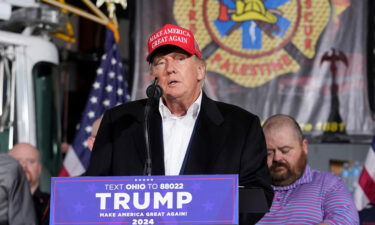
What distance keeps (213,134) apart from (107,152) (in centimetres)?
42

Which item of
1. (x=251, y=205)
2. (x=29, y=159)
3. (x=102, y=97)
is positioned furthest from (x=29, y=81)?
(x=251, y=205)

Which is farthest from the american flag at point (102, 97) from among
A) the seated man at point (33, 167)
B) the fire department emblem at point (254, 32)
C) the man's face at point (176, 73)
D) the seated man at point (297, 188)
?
the man's face at point (176, 73)

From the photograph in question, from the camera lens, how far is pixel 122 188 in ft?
8.45

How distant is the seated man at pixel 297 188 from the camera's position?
3846mm

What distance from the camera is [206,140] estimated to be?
3.04 metres

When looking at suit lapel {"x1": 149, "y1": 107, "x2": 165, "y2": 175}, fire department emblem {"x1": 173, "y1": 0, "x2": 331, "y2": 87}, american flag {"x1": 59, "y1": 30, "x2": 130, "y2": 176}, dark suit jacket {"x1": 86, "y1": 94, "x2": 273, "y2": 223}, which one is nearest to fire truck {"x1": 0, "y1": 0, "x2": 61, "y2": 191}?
american flag {"x1": 59, "y1": 30, "x2": 130, "y2": 176}

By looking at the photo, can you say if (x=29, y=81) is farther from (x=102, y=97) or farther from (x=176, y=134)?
(x=176, y=134)

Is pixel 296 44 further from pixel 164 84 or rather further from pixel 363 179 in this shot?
pixel 164 84

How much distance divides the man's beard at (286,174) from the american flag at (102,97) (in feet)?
10.6

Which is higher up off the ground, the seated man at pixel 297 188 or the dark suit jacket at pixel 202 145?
the dark suit jacket at pixel 202 145

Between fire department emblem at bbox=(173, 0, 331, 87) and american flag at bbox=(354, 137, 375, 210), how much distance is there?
Answer: 1316 millimetres

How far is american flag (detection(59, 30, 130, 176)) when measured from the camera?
23.4ft

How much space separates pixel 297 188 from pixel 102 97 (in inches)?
145

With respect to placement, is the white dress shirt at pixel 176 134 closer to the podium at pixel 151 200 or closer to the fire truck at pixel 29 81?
the podium at pixel 151 200
